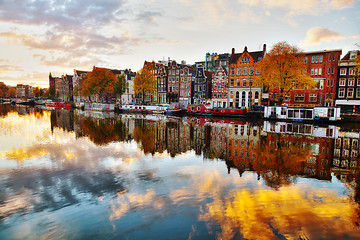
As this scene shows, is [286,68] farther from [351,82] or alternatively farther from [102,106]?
[102,106]

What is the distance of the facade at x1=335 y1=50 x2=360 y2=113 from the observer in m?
49.9

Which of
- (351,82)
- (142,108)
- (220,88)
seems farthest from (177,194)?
(351,82)

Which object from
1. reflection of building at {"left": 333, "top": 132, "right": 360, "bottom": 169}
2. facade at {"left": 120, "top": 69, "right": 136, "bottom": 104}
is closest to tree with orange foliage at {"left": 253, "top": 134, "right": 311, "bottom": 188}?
reflection of building at {"left": 333, "top": 132, "right": 360, "bottom": 169}

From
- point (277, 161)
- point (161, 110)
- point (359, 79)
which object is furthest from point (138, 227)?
point (359, 79)

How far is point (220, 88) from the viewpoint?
64812 millimetres

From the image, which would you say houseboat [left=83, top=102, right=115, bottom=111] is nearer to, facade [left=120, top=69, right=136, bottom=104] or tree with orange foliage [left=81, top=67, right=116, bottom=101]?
tree with orange foliage [left=81, top=67, right=116, bottom=101]

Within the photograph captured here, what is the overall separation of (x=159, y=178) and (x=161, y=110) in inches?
1927

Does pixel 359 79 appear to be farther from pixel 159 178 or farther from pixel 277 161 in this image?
pixel 159 178

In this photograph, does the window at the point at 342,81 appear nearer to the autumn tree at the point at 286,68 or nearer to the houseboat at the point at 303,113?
the autumn tree at the point at 286,68

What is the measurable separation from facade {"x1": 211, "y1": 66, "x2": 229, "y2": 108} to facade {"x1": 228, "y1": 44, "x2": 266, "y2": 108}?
1.63 meters

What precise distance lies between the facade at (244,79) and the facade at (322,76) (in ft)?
37.0

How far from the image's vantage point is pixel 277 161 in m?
14.4

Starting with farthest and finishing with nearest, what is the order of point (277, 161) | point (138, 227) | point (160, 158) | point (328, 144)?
point (328, 144) → point (160, 158) → point (277, 161) → point (138, 227)

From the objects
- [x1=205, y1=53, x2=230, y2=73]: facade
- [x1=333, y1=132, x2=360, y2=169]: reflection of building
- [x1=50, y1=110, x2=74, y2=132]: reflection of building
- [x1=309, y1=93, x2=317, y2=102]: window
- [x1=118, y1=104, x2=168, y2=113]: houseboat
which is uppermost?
[x1=205, y1=53, x2=230, y2=73]: facade
